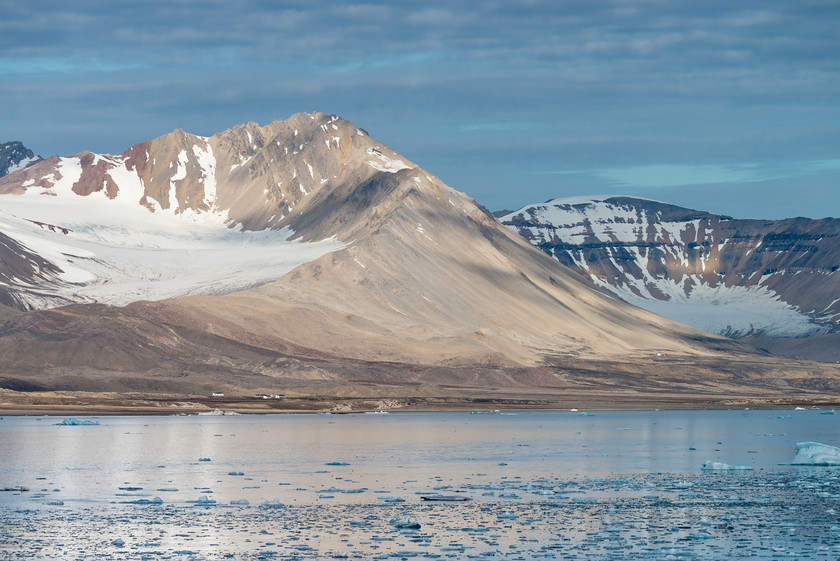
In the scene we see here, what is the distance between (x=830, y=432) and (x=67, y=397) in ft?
337

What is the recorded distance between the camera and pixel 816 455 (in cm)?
8000

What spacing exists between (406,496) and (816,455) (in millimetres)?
31529

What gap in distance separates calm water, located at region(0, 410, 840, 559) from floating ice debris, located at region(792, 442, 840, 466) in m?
1.67

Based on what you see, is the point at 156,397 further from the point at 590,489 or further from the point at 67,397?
the point at 590,489

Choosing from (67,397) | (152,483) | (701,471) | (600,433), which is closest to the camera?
(152,483)

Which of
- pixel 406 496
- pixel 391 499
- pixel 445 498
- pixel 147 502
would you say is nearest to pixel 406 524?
pixel 445 498

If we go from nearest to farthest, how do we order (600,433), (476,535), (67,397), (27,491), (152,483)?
(476,535)
(27,491)
(152,483)
(600,433)
(67,397)

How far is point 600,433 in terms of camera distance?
12106 cm

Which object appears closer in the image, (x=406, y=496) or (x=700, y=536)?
(x=700, y=536)

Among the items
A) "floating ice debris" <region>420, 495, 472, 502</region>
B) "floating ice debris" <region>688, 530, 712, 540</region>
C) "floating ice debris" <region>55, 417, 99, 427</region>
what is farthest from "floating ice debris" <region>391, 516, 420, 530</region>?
"floating ice debris" <region>55, 417, 99, 427</region>

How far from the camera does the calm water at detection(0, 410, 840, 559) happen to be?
4634cm

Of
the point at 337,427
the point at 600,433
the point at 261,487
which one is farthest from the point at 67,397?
the point at 261,487

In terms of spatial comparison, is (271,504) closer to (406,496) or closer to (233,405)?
(406,496)

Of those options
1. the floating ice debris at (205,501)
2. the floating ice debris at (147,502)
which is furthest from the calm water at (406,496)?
the floating ice debris at (147,502)
